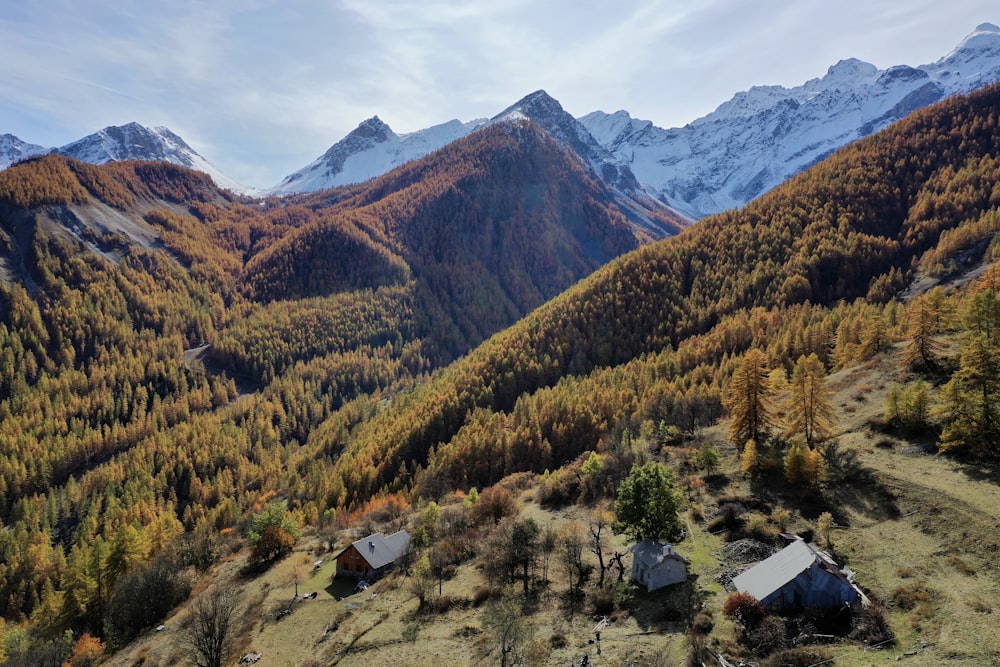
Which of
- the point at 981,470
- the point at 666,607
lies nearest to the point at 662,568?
the point at 666,607

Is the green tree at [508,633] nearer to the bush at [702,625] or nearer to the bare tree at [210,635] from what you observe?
the bush at [702,625]

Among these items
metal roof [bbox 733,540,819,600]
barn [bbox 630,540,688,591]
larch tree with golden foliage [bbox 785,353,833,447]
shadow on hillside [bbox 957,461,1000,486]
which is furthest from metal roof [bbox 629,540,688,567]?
shadow on hillside [bbox 957,461,1000,486]

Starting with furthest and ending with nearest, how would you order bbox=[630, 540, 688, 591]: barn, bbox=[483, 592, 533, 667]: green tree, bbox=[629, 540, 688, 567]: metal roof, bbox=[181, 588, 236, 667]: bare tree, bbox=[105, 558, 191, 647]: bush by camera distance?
bbox=[105, 558, 191, 647]: bush < bbox=[181, 588, 236, 667]: bare tree < bbox=[629, 540, 688, 567]: metal roof < bbox=[630, 540, 688, 591]: barn < bbox=[483, 592, 533, 667]: green tree

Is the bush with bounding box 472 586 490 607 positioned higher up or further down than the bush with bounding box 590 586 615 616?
further down

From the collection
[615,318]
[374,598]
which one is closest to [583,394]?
[615,318]

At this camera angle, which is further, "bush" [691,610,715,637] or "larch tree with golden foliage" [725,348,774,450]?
"larch tree with golden foliage" [725,348,774,450]

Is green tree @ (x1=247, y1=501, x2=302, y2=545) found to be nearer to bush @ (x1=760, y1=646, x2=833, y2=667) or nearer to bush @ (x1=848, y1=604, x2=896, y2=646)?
bush @ (x1=760, y1=646, x2=833, y2=667)

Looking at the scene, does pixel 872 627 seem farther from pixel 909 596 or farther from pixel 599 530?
pixel 599 530

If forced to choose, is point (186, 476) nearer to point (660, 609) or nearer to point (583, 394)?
point (583, 394)
